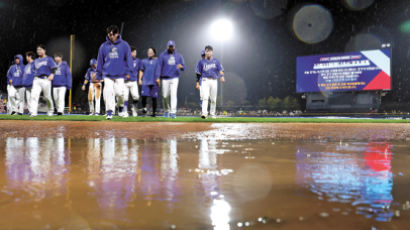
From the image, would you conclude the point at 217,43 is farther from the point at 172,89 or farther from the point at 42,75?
the point at 42,75

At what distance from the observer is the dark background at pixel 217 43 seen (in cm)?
2433

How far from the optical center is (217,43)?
90.2 feet

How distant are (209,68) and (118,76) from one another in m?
2.55

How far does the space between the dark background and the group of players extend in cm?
1001

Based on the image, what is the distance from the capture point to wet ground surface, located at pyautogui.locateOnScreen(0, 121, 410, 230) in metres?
1.34

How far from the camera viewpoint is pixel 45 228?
1.25 metres

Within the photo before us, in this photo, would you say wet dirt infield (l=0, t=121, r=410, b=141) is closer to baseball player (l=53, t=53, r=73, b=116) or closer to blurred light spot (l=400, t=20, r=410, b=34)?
baseball player (l=53, t=53, r=73, b=116)

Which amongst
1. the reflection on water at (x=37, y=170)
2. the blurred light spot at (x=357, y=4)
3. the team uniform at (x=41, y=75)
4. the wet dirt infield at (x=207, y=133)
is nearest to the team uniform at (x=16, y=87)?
the team uniform at (x=41, y=75)


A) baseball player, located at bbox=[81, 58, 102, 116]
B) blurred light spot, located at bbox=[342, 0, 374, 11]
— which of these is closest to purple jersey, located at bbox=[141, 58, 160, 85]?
baseball player, located at bbox=[81, 58, 102, 116]

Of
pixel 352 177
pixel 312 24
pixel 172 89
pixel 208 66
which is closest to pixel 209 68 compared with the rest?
pixel 208 66

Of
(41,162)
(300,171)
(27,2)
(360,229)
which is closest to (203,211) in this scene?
(360,229)

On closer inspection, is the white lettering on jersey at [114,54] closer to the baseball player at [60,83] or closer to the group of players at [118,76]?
the group of players at [118,76]

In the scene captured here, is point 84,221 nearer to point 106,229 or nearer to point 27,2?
point 106,229

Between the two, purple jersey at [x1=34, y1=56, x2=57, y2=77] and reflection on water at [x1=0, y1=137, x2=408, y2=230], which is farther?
purple jersey at [x1=34, y1=56, x2=57, y2=77]
